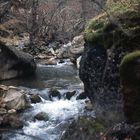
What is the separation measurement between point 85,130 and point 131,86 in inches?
86.1

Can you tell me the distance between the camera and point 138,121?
680 centimetres

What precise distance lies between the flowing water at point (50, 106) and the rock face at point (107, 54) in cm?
156

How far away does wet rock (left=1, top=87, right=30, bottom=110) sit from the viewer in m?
12.6

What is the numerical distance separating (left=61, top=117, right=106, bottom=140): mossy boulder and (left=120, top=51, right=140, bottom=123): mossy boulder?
154 cm

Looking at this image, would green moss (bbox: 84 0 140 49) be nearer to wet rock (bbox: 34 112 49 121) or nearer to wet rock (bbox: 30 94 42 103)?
wet rock (bbox: 34 112 49 121)

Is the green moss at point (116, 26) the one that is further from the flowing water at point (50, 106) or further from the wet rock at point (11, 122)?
the wet rock at point (11, 122)

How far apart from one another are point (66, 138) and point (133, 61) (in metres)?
2.91

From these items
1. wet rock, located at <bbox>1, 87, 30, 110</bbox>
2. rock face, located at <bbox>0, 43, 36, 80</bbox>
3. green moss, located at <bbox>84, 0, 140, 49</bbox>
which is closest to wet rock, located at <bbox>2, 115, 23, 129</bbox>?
wet rock, located at <bbox>1, 87, 30, 110</bbox>

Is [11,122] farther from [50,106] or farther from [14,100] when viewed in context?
[50,106]

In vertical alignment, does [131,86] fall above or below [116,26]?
below

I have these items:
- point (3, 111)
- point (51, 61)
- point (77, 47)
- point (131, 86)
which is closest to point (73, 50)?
point (77, 47)

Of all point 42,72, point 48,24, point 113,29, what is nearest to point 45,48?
point 48,24

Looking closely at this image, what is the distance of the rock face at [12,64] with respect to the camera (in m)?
17.6

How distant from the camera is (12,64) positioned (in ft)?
58.5
